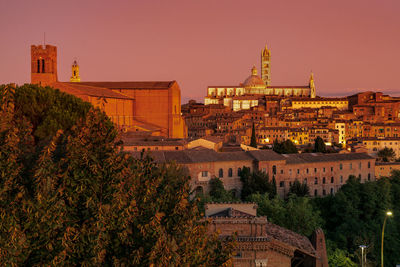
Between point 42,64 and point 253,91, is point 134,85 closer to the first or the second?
point 42,64

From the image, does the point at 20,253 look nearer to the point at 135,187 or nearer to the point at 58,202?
the point at 58,202

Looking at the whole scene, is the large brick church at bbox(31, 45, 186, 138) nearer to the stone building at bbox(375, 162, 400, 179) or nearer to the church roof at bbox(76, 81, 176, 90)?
the church roof at bbox(76, 81, 176, 90)

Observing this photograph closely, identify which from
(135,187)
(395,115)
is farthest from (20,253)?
(395,115)

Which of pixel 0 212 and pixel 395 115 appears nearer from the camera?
pixel 0 212

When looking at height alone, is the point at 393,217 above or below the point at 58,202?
below

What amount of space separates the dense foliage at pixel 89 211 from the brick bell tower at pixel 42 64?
4126cm

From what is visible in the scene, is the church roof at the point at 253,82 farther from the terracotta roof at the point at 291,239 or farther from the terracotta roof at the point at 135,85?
the terracotta roof at the point at 291,239

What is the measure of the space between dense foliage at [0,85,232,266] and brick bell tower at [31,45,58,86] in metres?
41.3

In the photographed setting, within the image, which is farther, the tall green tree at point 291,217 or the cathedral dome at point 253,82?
the cathedral dome at point 253,82

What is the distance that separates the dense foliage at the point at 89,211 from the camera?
13.7ft

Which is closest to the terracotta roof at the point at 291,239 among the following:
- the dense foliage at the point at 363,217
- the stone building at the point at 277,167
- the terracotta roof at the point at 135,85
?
the dense foliage at the point at 363,217

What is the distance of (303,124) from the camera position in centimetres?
7150

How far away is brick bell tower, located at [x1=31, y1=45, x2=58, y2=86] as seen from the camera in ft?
144

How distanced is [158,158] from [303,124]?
47.3 meters
